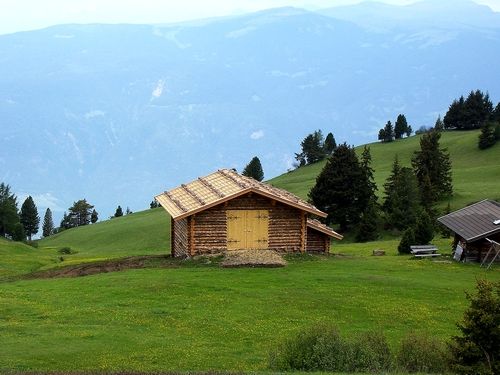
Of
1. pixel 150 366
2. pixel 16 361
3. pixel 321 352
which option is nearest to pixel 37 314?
pixel 16 361

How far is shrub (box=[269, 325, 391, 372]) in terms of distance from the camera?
58.3ft

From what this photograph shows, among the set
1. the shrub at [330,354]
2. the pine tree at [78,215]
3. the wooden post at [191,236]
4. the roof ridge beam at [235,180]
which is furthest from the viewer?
the pine tree at [78,215]

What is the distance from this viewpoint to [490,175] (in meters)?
85.3

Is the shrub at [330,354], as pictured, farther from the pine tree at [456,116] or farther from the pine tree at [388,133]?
the pine tree at [456,116]

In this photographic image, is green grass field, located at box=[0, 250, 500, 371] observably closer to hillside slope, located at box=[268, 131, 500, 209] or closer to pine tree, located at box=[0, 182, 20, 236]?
hillside slope, located at box=[268, 131, 500, 209]

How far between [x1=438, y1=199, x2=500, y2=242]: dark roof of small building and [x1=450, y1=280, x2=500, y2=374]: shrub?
22.6m

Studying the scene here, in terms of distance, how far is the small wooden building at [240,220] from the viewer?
3928 cm

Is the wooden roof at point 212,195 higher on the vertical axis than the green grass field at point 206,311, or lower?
higher

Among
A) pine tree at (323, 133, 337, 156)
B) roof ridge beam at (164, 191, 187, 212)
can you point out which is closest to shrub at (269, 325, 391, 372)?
roof ridge beam at (164, 191, 187, 212)

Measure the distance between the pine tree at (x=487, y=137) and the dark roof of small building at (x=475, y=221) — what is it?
5862cm

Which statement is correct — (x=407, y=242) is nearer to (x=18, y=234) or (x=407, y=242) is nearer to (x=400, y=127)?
(x=18, y=234)

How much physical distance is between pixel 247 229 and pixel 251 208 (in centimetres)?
118

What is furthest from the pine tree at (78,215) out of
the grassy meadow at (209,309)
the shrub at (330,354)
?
the shrub at (330,354)

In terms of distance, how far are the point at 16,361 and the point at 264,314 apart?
9.56 m
